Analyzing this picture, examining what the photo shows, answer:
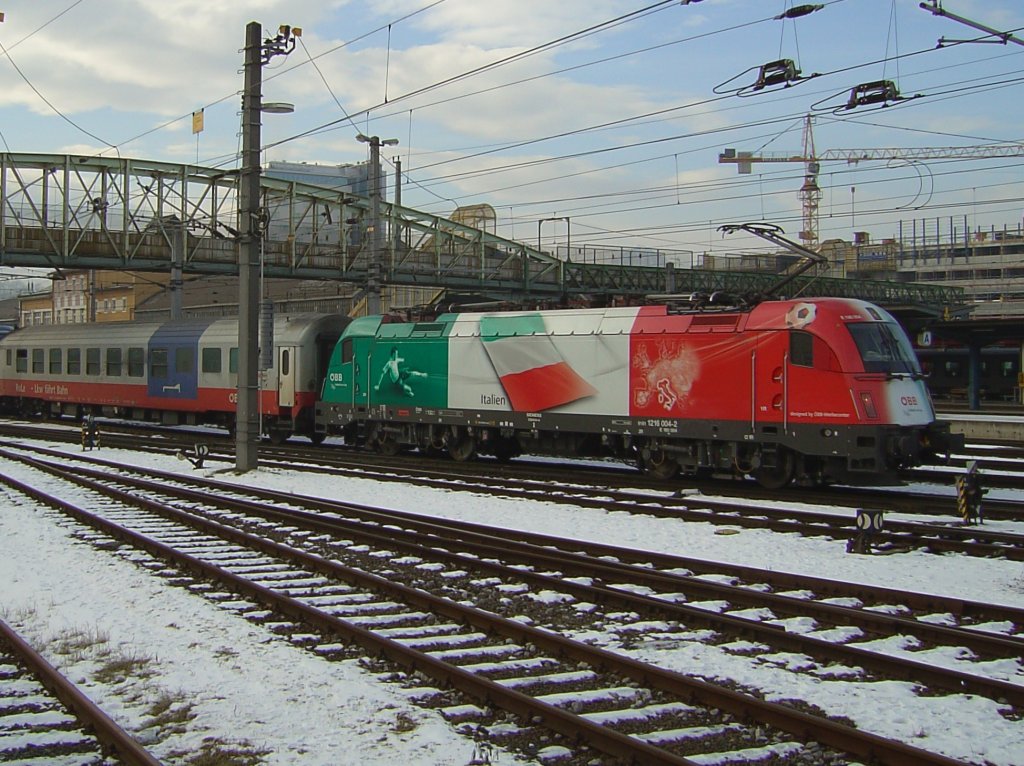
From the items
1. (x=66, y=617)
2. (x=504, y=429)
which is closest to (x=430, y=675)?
(x=66, y=617)

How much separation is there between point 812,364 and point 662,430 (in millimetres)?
3188

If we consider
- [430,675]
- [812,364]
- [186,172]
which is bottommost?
[430,675]

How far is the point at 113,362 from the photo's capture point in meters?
33.7

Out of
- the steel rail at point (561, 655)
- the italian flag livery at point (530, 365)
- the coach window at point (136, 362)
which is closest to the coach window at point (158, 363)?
the coach window at point (136, 362)

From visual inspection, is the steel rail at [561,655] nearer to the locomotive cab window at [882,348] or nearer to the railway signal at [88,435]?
the locomotive cab window at [882,348]

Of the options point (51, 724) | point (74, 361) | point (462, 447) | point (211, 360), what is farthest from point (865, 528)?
point (74, 361)

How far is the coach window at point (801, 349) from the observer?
15898 mm

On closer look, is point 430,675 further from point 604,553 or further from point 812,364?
point 812,364

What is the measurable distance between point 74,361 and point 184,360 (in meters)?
7.56

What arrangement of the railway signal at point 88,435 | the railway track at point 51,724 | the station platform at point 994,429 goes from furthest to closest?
the station platform at point 994,429 → the railway signal at point 88,435 → the railway track at point 51,724

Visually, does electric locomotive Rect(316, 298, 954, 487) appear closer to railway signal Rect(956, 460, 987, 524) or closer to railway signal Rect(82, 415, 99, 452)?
railway signal Rect(956, 460, 987, 524)

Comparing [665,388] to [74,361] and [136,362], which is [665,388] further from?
[74,361]

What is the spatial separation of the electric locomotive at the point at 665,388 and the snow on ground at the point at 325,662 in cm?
351

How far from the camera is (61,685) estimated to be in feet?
21.8
